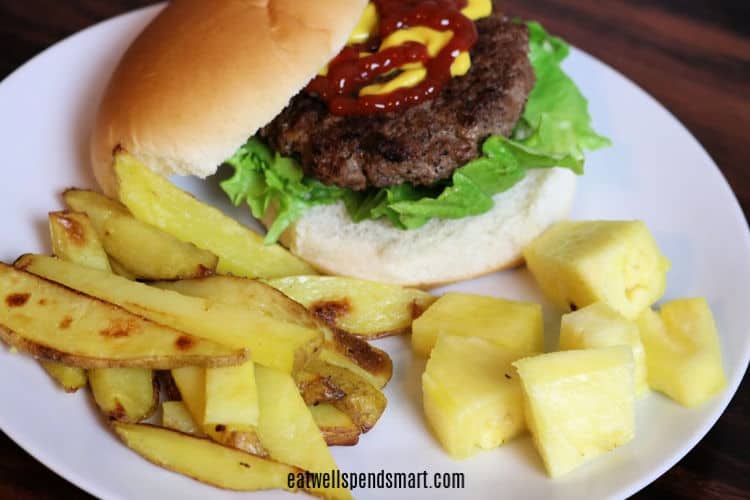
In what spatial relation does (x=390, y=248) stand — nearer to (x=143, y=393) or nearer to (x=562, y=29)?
(x=143, y=393)

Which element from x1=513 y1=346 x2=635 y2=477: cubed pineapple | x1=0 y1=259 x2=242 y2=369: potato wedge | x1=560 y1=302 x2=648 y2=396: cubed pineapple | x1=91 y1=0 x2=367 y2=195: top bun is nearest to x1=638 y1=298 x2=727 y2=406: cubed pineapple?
x1=560 y1=302 x2=648 y2=396: cubed pineapple

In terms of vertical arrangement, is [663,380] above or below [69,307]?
below

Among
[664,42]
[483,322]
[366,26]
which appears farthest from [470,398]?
[664,42]

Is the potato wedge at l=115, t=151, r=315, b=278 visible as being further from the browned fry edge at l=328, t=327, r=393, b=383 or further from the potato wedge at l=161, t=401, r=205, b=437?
the potato wedge at l=161, t=401, r=205, b=437

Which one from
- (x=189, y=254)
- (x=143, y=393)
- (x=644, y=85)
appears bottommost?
(x=644, y=85)

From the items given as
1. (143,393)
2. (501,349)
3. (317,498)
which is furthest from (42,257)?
(501,349)

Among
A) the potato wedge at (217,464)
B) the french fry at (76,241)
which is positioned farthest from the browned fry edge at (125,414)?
the french fry at (76,241)
